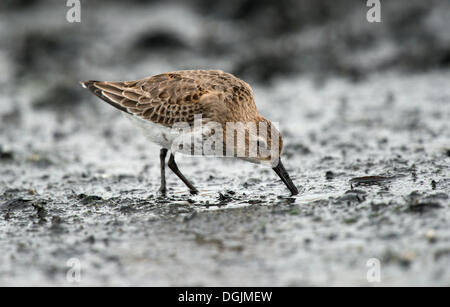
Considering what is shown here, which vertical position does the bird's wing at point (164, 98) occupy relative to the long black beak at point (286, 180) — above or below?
above

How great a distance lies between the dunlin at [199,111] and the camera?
7.47 m

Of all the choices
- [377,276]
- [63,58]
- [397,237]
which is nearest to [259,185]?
[397,237]

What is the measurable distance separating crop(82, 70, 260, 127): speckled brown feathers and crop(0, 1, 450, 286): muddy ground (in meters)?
1.05

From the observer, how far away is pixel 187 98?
25.8ft

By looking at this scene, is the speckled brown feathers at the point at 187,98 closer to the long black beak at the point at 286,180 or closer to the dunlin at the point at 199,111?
the dunlin at the point at 199,111

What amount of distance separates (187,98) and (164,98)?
40cm

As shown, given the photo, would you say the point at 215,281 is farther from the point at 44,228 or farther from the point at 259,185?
the point at 259,185

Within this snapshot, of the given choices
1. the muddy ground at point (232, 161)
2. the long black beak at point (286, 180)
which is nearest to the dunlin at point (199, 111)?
the long black beak at point (286, 180)

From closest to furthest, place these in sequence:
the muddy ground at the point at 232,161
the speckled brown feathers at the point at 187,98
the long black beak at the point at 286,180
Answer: the muddy ground at the point at 232,161 < the long black beak at the point at 286,180 < the speckled brown feathers at the point at 187,98

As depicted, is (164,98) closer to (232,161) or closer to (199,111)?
(199,111)

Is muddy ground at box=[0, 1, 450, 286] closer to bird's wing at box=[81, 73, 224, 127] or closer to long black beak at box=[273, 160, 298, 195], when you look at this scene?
long black beak at box=[273, 160, 298, 195]

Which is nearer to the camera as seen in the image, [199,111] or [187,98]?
[199,111]

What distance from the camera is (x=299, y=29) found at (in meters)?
15.9

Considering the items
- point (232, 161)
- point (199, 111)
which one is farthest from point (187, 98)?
point (232, 161)
